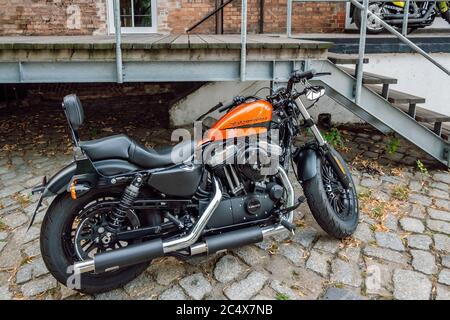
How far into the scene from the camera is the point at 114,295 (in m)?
2.62

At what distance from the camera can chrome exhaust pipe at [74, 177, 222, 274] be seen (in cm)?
238

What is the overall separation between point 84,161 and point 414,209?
2.99m

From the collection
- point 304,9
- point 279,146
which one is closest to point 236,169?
point 279,146

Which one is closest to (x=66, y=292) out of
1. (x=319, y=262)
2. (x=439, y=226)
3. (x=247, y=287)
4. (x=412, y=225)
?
(x=247, y=287)

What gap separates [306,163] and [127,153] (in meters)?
1.37

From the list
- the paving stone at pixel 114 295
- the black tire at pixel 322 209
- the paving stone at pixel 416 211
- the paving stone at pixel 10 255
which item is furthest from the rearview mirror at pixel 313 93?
the paving stone at pixel 10 255

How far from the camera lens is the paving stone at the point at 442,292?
8.64 ft

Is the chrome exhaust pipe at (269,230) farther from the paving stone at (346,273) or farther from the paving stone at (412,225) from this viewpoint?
the paving stone at (412,225)

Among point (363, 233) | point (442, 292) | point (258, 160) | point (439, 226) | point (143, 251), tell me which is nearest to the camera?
point (143, 251)

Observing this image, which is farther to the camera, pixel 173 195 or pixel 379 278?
pixel 379 278

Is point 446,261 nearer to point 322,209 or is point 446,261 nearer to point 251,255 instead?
point 322,209

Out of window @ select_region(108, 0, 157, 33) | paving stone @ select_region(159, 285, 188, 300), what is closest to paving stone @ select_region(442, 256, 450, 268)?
paving stone @ select_region(159, 285, 188, 300)

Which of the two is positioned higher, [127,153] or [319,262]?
[127,153]
